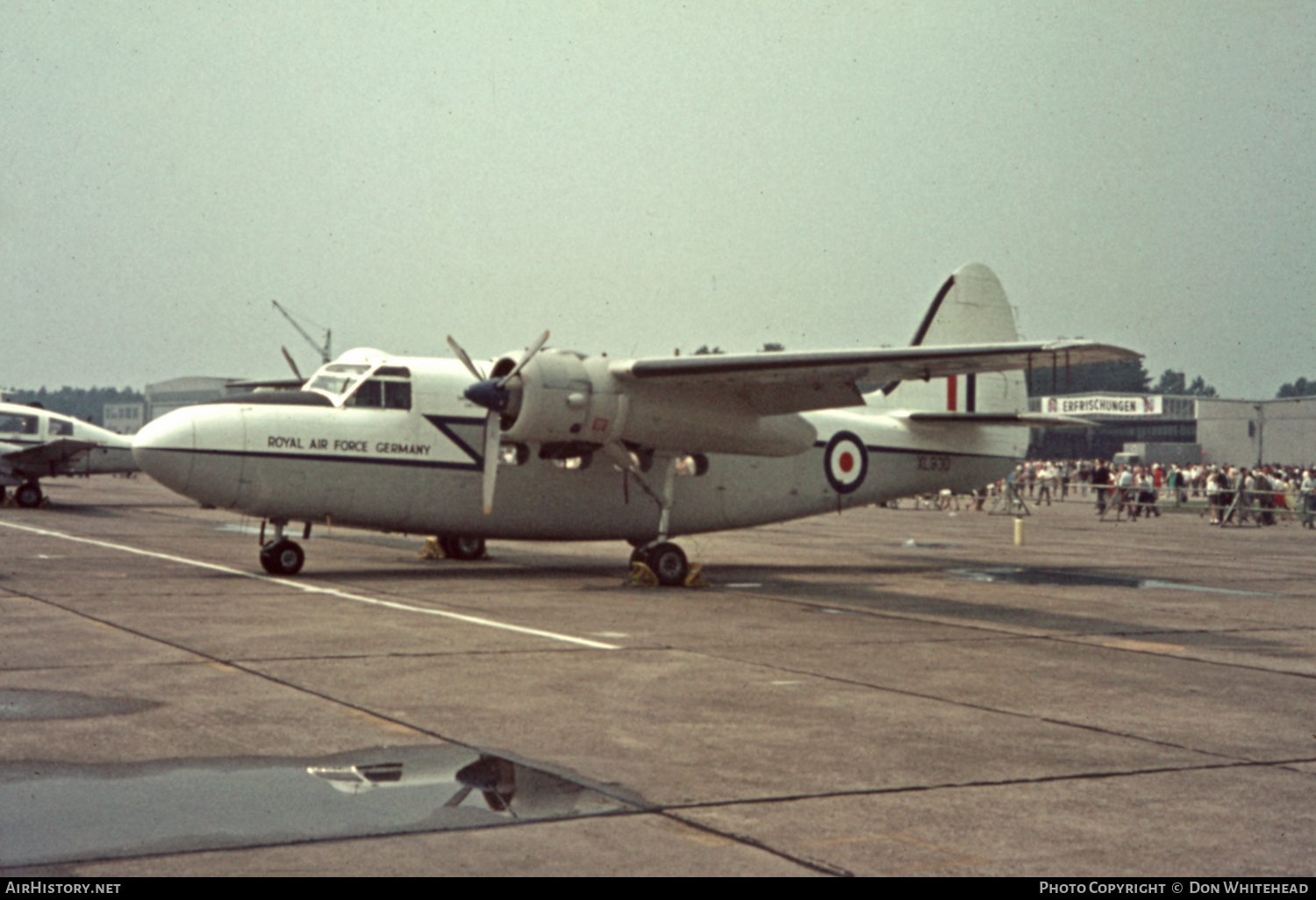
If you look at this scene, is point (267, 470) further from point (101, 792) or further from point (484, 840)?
point (484, 840)

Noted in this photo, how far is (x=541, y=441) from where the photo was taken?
17188mm

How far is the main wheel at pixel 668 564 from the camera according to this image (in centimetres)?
1803

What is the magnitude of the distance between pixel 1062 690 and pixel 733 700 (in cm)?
279

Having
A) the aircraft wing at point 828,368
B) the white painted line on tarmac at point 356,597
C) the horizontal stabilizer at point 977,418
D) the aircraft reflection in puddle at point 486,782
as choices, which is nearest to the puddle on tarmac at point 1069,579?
the horizontal stabilizer at point 977,418

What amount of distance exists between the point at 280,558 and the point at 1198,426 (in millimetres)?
96259

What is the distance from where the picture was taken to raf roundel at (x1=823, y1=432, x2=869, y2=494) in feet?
70.6

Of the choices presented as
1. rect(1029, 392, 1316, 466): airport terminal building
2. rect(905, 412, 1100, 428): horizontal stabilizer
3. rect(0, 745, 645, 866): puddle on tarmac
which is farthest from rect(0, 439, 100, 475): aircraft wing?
rect(1029, 392, 1316, 466): airport terminal building

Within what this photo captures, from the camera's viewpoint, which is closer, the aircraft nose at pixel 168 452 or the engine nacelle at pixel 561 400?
the aircraft nose at pixel 168 452

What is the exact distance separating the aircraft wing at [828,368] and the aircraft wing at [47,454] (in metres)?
23.9

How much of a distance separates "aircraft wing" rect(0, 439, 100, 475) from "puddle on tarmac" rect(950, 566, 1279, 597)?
1006 inches

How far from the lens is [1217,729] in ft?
27.5

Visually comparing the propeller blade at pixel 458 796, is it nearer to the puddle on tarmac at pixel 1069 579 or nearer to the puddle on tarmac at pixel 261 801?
the puddle on tarmac at pixel 261 801

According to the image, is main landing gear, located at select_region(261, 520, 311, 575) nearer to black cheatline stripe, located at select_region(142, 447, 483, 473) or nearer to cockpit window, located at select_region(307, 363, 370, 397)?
black cheatline stripe, located at select_region(142, 447, 483, 473)

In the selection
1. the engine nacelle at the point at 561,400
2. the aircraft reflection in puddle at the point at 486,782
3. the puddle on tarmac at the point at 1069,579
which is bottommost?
the puddle on tarmac at the point at 1069,579
